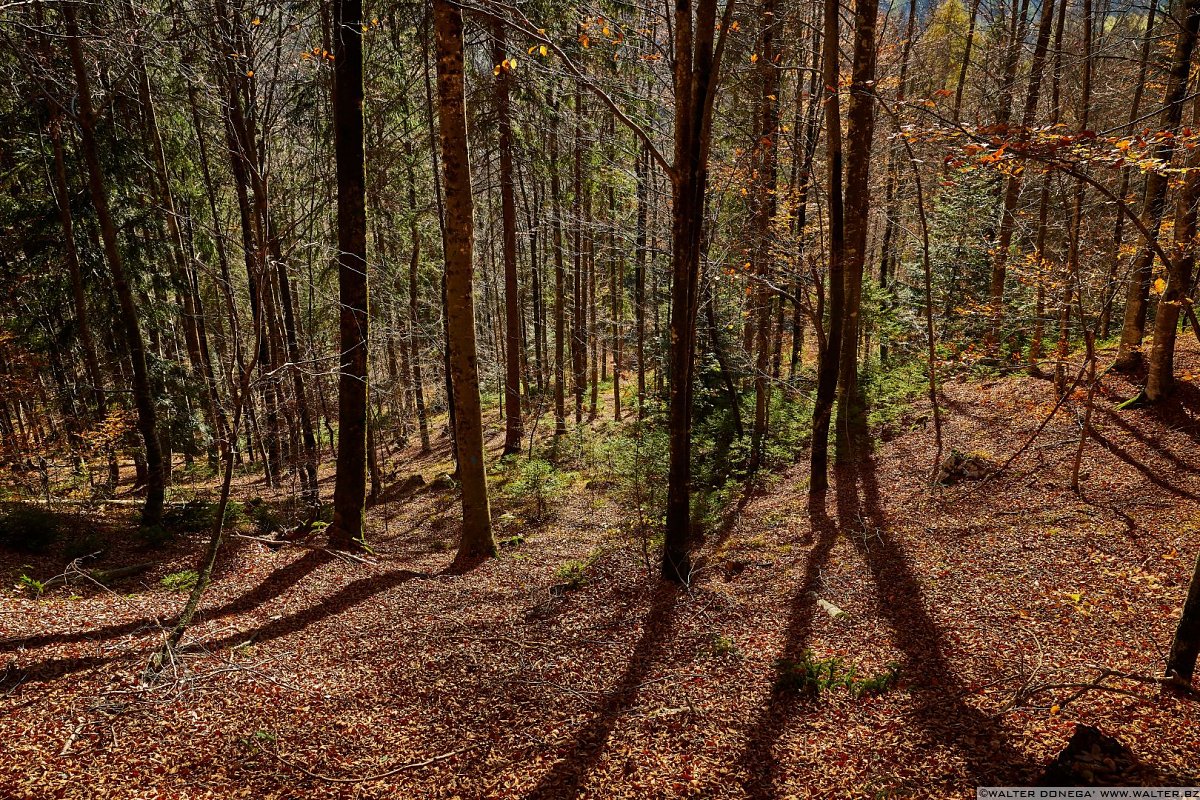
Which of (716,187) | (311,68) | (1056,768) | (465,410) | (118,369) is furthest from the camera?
(118,369)

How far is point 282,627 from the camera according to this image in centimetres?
591

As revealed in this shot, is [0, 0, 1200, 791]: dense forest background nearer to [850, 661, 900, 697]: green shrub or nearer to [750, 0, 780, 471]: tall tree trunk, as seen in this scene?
[750, 0, 780, 471]: tall tree trunk

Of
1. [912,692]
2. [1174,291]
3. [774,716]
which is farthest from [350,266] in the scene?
[1174,291]

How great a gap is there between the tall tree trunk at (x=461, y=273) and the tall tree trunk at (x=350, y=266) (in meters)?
1.32

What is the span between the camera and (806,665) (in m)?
4.86

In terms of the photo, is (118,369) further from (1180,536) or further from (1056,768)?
(1180,536)

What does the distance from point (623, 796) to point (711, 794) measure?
579mm

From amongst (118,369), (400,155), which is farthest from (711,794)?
(118,369)

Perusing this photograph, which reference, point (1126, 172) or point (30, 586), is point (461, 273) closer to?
point (30, 586)

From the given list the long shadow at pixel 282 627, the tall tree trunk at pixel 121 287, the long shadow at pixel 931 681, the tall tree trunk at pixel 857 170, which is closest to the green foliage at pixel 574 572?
the long shadow at pixel 282 627

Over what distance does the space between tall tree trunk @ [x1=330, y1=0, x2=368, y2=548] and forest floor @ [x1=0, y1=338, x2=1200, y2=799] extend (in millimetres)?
999

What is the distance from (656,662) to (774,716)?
4.19 feet

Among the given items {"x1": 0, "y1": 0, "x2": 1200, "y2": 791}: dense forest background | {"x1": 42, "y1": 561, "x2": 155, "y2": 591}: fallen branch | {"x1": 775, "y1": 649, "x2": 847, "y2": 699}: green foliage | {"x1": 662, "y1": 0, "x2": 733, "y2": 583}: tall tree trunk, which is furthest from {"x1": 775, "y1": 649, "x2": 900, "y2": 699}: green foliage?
{"x1": 42, "y1": 561, "x2": 155, "y2": 591}: fallen branch

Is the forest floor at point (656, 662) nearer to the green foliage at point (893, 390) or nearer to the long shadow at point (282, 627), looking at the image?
the long shadow at point (282, 627)
